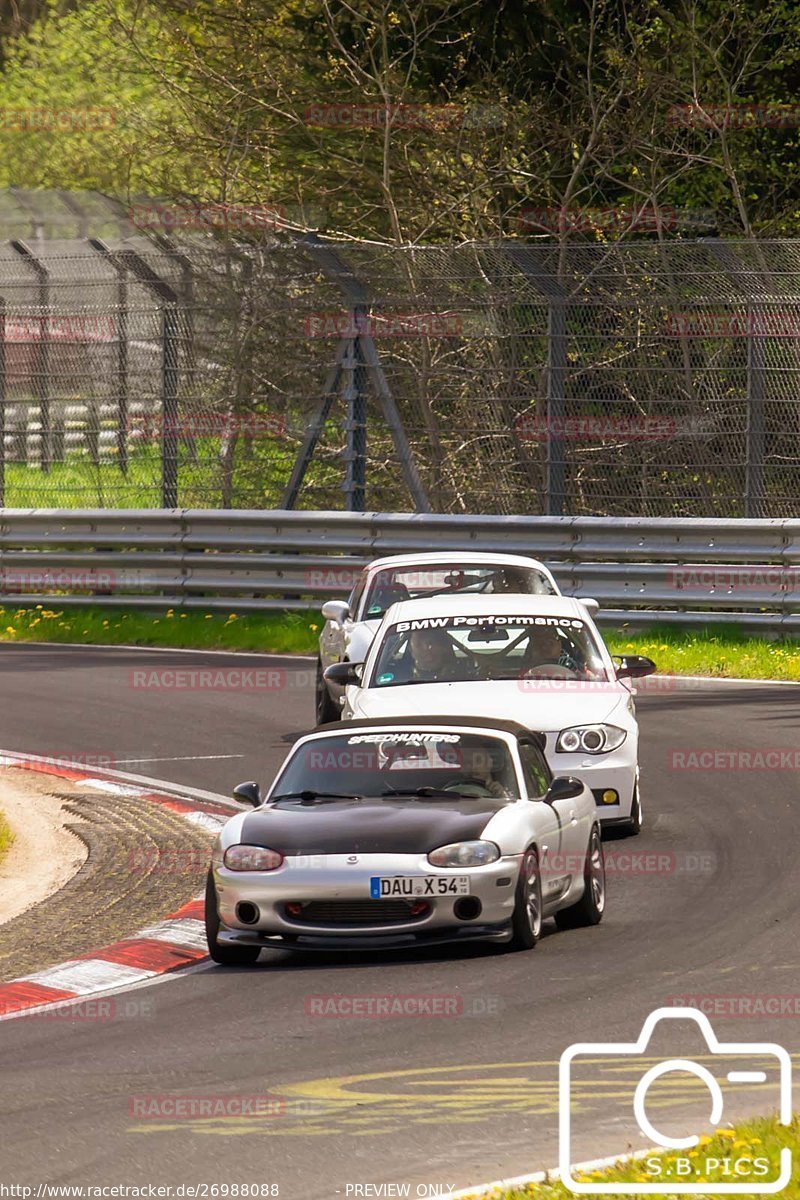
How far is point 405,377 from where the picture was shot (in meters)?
23.9

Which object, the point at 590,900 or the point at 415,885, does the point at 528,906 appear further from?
the point at 590,900

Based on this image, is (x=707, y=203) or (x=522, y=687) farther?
(x=707, y=203)

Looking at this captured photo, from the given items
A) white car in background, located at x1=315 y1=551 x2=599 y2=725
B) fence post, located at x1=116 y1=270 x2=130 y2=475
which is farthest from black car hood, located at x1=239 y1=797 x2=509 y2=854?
fence post, located at x1=116 y1=270 x2=130 y2=475

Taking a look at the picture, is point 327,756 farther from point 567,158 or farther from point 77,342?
point 567,158

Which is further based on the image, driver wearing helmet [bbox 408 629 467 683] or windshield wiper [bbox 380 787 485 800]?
driver wearing helmet [bbox 408 629 467 683]

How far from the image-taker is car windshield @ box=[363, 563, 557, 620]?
16500mm

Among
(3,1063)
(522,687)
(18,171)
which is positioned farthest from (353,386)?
(18,171)

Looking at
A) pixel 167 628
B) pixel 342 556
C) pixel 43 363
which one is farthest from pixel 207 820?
pixel 43 363

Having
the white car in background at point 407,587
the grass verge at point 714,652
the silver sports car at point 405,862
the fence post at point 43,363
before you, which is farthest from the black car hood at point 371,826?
the fence post at point 43,363

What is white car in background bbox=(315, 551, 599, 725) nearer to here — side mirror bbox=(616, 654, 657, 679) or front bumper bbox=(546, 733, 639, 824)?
side mirror bbox=(616, 654, 657, 679)

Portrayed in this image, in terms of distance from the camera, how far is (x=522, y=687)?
13.2 meters

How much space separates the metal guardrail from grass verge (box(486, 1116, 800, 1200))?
14116 mm

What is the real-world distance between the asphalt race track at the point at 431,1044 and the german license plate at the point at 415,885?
0.33 meters

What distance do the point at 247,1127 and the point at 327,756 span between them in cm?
410
